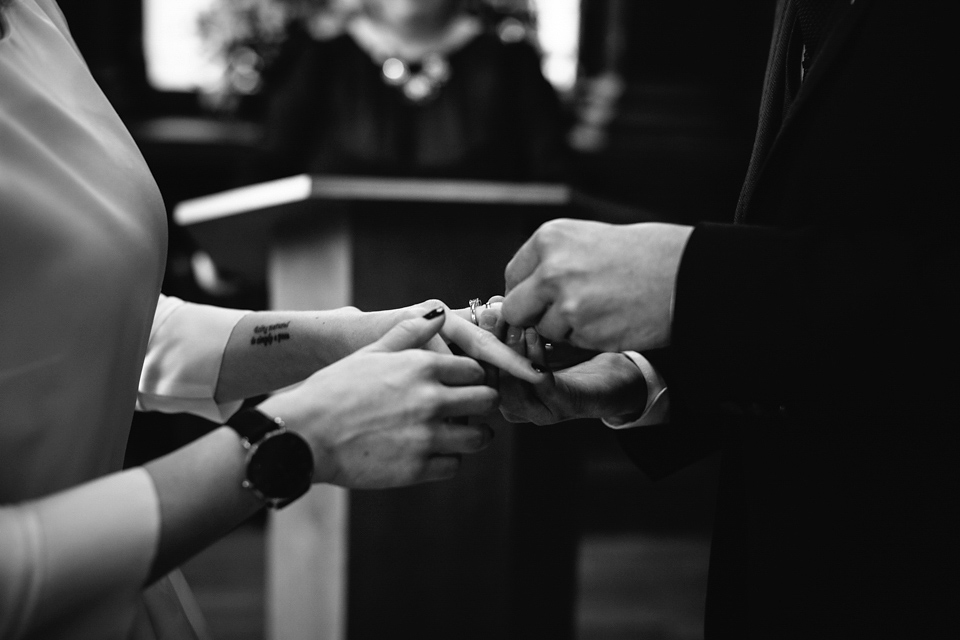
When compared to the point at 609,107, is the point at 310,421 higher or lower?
higher

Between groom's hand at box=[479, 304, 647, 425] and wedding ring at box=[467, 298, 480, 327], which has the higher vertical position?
wedding ring at box=[467, 298, 480, 327]

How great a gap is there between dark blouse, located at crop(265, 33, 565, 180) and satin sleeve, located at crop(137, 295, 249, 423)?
2.15m

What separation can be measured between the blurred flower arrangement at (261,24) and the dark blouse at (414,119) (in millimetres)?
493

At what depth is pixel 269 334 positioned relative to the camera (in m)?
1.08

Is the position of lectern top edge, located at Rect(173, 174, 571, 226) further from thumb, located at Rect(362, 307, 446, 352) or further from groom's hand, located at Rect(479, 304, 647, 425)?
thumb, located at Rect(362, 307, 446, 352)

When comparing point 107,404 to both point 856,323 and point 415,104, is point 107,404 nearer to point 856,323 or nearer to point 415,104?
point 856,323

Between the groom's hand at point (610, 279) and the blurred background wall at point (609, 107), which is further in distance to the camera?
the blurred background wall at point (609, 107)

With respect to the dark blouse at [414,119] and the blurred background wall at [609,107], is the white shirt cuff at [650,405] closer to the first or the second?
the dark blouse at [414,119]

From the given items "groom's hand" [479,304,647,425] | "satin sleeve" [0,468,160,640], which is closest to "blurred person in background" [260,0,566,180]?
"groom's hand" [479,304,647,425]

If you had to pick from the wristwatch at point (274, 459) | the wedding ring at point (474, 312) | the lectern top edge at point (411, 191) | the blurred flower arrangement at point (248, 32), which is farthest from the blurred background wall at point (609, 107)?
the wristwatch at point (274, 459)

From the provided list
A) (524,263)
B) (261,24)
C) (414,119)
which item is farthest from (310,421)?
(261,24)

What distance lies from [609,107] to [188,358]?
12.2 feet

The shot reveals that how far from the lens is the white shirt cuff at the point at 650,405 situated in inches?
39.4

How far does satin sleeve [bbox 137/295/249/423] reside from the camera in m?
1.09
